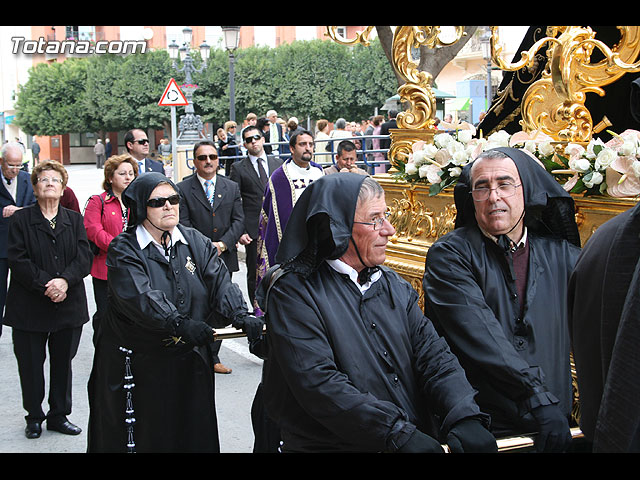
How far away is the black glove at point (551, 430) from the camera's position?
3012 mm

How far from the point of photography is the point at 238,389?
274 inches

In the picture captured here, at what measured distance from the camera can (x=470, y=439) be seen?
110 inches

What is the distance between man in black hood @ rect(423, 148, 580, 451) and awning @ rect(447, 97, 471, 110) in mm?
22801

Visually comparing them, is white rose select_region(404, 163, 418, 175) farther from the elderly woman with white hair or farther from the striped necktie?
→ the striped necktie

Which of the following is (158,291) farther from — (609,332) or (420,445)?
(609,332)

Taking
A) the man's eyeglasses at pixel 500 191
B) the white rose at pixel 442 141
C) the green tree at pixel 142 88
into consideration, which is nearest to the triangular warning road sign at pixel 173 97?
the white rose at pixel 442 141

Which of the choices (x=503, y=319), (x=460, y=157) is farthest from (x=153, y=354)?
(x=460, y=157)

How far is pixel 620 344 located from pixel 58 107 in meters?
52.5

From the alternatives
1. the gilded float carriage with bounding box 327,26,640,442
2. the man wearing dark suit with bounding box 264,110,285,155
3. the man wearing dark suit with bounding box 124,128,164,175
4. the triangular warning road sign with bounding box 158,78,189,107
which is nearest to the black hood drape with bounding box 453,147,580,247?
the gilded float carriage with bounding box 327,26,640,442

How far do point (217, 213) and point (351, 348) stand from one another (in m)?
5.04

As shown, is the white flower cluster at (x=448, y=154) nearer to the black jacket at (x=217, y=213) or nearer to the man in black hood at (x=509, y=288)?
the man in black hood at (x=509, y=288)

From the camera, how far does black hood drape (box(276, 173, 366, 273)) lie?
10.4 feet

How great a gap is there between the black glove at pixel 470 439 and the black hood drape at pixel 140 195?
8.03 ft
